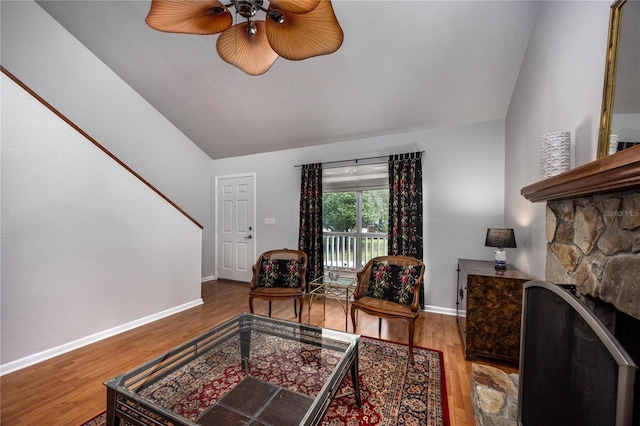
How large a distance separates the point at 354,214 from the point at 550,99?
2.54 meters

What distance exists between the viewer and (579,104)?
1.38 m

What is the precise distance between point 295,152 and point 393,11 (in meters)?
2.45

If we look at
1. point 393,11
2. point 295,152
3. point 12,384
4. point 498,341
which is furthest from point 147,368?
point 295,152

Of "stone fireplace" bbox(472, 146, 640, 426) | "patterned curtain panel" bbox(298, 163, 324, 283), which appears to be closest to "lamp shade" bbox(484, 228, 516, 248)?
"stone fireplace" bbox(472, 146, 640, 426)

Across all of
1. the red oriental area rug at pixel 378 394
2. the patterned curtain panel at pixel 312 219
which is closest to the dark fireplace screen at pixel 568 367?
the red oriental area rug at pixel 378 394

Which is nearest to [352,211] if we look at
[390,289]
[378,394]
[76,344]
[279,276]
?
[279,276]

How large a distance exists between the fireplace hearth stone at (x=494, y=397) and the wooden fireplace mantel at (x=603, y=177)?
1.10 metres

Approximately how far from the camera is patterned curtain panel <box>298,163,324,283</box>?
393 cm

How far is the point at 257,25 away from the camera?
1.48 metres

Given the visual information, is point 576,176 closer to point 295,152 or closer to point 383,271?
point 383,271

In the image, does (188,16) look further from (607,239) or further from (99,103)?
(99,103)

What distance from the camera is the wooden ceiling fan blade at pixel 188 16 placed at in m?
1.24

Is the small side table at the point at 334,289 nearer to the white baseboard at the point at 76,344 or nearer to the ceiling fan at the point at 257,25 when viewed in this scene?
the white baseboard at the point at 76,344

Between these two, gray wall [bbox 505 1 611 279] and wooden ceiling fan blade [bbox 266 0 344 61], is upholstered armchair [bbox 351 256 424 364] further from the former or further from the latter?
wooden ceiling fan blade [bbox 266 0 344 61]
